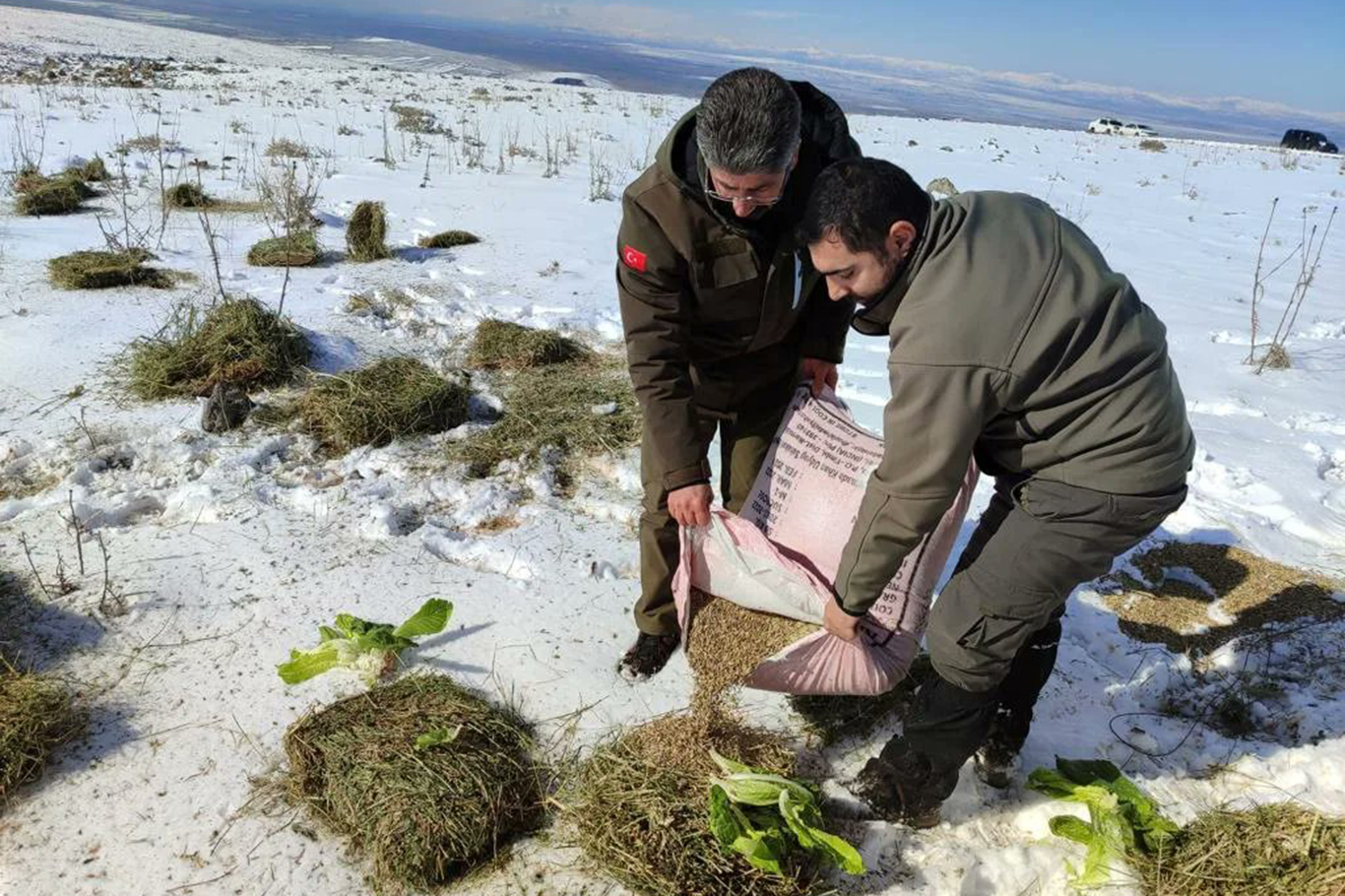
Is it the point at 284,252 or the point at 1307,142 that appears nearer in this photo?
the point at 284,252

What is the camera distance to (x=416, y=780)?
75.9 inches

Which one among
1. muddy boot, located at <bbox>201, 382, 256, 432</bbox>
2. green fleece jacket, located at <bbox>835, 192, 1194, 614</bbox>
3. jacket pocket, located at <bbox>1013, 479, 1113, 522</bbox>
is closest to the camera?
green fleece jacket, located at <bbox>835, 192, 1194, 614</bbox>

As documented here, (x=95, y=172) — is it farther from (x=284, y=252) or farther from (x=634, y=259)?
(x=634, y=259)

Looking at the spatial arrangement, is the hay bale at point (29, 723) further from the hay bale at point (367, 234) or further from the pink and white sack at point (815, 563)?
the hay bale at point (367, 234)

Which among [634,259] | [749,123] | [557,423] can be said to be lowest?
[557,423]

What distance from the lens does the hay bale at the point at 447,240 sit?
6.52 meters

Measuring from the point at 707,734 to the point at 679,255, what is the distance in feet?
4.01

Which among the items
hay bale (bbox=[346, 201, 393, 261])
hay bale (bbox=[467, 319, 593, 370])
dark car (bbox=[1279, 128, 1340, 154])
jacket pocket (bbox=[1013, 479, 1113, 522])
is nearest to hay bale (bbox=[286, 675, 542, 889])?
jacket pocket (bbox=[1013, 479, 1113, 522])

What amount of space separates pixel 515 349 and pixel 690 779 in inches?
124

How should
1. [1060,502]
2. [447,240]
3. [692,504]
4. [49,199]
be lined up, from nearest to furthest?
[1060,502] → [692,504] → [49,199] → [447,240]

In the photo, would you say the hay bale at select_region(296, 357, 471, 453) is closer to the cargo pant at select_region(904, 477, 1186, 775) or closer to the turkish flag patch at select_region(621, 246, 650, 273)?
the turkish flag patch at select_region(621, 246, 650, 273)

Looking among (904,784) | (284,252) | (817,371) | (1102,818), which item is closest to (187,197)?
(284,252)

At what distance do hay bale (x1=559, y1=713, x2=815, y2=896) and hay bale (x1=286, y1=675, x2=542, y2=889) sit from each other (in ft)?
0.58

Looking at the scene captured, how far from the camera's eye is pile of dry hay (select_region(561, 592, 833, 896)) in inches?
70.7
